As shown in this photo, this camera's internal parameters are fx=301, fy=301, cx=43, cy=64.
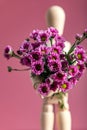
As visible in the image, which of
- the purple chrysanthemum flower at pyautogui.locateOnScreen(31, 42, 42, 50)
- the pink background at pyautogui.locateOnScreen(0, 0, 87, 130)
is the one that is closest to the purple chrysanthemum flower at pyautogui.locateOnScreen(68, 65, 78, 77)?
the purple chrysanthemum flower at pyautogui.locateOnScreen(31, 42, 42, 50)

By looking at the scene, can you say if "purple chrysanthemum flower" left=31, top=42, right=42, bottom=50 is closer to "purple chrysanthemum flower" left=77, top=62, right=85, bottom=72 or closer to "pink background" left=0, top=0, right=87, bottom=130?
"purple chrysanthemum flower" left=77, top=62, right=85, bottom=72

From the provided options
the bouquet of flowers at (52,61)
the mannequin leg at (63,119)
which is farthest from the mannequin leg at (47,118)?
the bouquet of flowers at (52,61)

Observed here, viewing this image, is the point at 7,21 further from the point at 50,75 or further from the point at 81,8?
the point at 50,75

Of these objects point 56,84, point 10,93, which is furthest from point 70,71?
point 10,93

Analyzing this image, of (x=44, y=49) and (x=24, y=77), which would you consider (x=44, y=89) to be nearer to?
(x=44, y=49)

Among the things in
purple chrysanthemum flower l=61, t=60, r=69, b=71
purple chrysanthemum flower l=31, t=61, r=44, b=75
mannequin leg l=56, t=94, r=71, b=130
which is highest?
purple chrysanthemum flower l=61, t=60, r=69, b=71

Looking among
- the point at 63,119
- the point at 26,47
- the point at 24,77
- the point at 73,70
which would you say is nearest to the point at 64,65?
the point at 73,70
